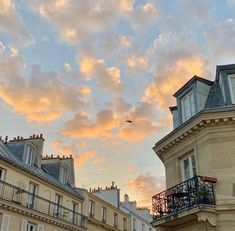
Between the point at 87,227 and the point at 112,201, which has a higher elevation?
the point at 112,201

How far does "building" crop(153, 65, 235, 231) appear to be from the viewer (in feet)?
39.7

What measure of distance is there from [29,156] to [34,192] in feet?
9.80

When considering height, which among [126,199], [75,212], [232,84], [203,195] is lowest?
[203,195]

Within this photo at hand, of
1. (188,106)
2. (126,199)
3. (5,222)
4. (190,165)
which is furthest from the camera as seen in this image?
(126,199)

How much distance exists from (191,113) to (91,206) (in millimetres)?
18613

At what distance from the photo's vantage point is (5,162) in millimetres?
20781

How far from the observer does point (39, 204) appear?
2341 cm

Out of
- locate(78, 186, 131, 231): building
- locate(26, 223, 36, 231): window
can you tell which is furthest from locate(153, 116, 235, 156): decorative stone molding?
locate(78, 186, 131, 231): building

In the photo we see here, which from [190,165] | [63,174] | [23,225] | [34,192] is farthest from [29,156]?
[190,165]

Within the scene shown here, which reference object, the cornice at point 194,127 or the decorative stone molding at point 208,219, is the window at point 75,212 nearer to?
the cornice at point 194,127

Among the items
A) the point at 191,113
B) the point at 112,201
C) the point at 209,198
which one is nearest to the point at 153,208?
the point at 209,198

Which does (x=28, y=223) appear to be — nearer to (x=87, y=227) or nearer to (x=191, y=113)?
(x=87, y=227)

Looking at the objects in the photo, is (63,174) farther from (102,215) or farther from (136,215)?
(136,215)

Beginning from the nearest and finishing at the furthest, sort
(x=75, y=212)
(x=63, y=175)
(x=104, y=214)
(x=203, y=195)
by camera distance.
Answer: (x=203, y=195) < (x=75, y=212) < (x=63, y=175) < (x=104, y=214)
